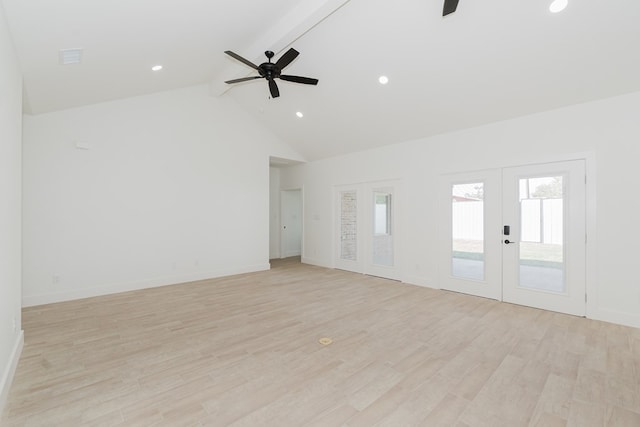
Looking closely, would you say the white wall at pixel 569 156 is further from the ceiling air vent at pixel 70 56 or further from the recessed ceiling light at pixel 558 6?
the ceiling air vent at pixel 70 56

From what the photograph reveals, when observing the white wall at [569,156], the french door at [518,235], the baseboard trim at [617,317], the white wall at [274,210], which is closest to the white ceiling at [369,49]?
the white wall at [569,156]

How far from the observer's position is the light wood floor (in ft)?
6.64

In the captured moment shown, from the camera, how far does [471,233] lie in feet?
16.2

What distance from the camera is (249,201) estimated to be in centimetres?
689

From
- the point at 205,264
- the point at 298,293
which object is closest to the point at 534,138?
the point at 298,293

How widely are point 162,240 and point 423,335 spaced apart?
4900 millimetres

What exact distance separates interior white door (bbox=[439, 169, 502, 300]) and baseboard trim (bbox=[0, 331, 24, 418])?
545 cm

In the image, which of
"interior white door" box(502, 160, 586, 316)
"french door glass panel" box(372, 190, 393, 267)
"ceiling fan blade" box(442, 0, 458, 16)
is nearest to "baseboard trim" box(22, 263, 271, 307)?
"french door glass panel" box(372, 190, 393, 267)

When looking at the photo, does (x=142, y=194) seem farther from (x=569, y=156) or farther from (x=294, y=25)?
(x=569, y=156)

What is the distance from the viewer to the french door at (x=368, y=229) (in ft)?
20.0

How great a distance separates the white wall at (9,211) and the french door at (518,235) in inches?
217

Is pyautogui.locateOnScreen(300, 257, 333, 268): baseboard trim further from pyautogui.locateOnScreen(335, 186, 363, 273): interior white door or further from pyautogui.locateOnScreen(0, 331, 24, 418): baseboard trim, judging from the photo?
pyautogui.locateOnScreen(0, 331, 24, 418): baseboard trim

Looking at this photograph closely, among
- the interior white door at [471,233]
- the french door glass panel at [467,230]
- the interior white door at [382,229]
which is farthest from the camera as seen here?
the interior white door at [382,229]

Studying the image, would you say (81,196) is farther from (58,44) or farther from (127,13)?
(127,13)
